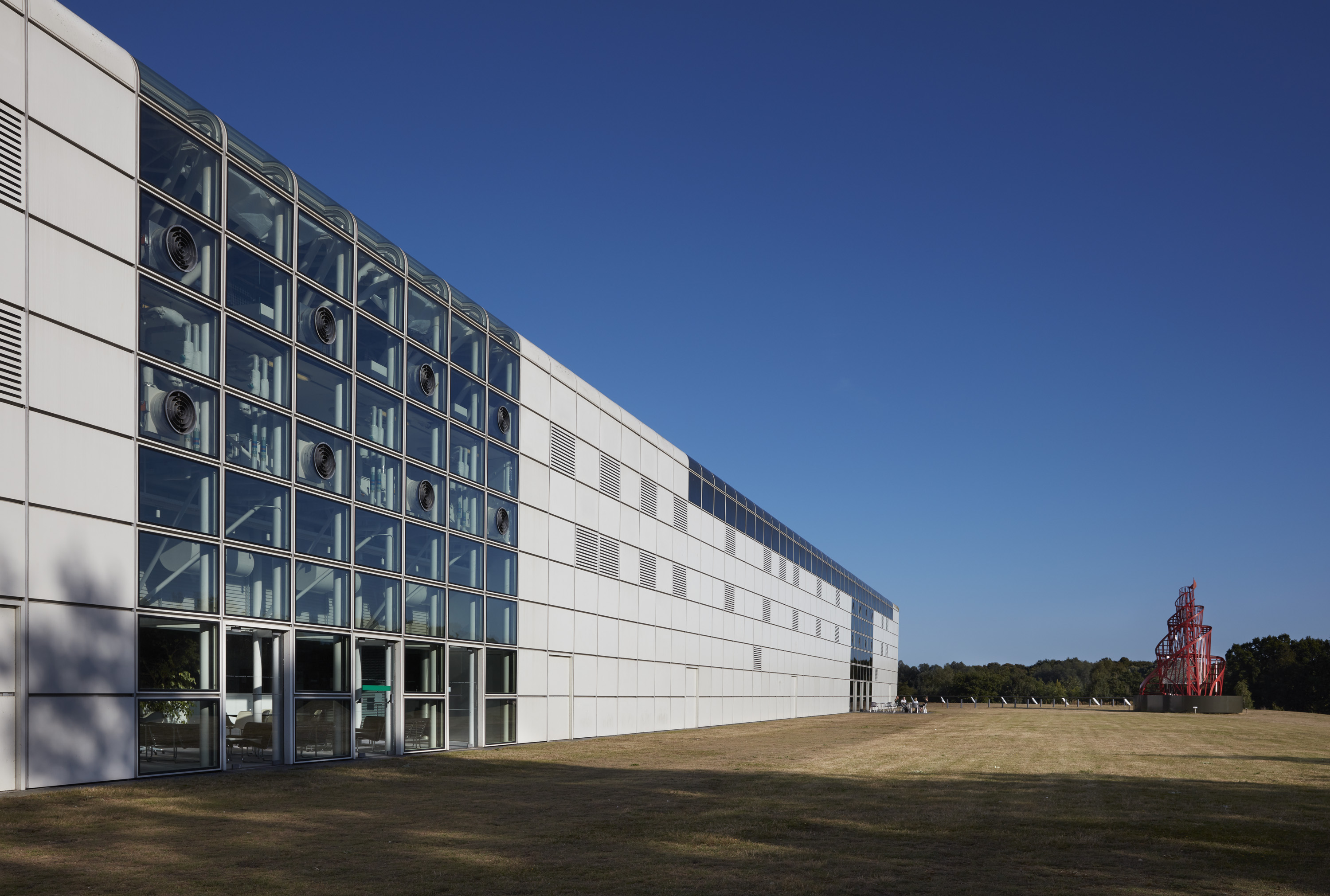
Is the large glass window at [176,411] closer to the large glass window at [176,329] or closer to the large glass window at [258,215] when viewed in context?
the large glass window at [176,329]

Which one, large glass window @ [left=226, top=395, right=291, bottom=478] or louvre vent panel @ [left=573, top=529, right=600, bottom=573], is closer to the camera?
large glass window @ [left=226, top=395, right=291, bottom=478]

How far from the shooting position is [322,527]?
26.5 metres

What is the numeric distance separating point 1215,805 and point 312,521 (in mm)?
19502

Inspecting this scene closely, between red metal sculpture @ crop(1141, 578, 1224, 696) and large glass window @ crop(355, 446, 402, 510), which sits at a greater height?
large glass window @ crop(355, 446, 402, 510)

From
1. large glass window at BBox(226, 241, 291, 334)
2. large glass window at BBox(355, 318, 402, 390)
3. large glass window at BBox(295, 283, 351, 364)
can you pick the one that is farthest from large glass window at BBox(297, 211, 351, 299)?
large glass window at BBox(355, 318, 402, 390)

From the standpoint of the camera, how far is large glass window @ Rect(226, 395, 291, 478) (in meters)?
23.6

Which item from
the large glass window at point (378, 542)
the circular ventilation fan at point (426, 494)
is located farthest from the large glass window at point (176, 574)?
the circular ventilation fan at point (426, 494)

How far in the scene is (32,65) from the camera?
768 inches

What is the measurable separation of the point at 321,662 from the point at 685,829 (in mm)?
13626

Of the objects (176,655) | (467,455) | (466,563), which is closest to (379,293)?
(467,455)

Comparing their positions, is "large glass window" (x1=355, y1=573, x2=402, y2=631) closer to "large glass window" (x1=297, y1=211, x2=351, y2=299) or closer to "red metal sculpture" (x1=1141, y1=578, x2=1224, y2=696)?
"large glass window" (x1=297, y1=211, x2=351, y2=299)

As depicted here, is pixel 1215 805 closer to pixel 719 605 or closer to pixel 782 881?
pixel 782 881

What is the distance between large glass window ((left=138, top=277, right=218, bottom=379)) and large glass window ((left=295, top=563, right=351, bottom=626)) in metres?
5.33

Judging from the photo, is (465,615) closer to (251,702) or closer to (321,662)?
(321,662)
